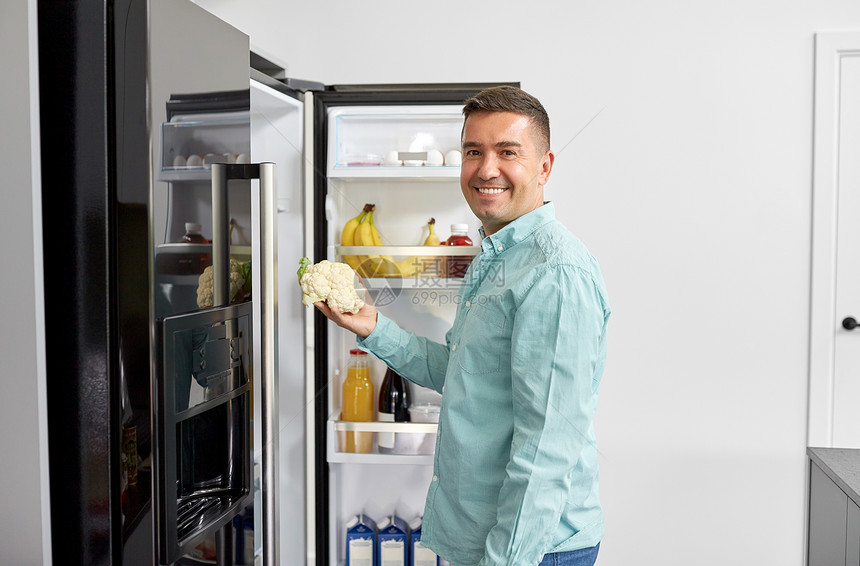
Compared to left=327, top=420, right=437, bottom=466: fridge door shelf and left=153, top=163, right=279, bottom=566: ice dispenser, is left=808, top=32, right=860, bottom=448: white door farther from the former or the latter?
left=153, top=163, right=279, bottom=566: ice dispenser

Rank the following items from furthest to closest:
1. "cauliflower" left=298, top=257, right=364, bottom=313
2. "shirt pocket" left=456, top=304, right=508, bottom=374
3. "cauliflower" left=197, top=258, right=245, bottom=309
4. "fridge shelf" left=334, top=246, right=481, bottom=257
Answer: "fridge shelf" left=334, top=246, right=481, bottom=257 < "cauliflower" left=298, top=257, right=364, bottom=313 < "shirt pocket" left=456, top=304, right=508, bottom=374 < "cauliflower" left=197, top=258, right=245, bottom=309

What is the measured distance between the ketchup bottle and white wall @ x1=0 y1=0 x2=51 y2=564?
1.27 meters

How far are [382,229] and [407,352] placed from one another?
2.25 feet


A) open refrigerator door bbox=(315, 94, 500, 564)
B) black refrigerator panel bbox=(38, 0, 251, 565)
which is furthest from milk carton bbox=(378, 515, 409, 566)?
black refrigerator panel bbox=(38, 0, 251, 565)

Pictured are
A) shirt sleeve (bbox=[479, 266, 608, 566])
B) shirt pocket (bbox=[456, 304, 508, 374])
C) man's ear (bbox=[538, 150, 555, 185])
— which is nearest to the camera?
shirt sleeve (bbox=[479, 266, 608, 566])

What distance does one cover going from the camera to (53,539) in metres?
0.91

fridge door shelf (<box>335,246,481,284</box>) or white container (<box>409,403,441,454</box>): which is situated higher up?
fridge door shelf (<box>335,246,481,284</box>)

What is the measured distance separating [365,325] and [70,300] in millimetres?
724

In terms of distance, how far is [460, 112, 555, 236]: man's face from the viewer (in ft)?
4.16

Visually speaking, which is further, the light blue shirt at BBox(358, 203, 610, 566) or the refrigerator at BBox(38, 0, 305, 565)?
the light blue shirt at BBox(358, 203, 610, 566)

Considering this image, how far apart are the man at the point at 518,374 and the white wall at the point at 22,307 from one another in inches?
27.3

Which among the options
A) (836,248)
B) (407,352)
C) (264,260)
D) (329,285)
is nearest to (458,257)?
(407,352)

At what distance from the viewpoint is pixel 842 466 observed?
1.59 meters

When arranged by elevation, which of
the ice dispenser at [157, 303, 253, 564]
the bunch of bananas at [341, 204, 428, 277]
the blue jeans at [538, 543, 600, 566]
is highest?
the bunch of bananas at [341, 204, 428, 277]
